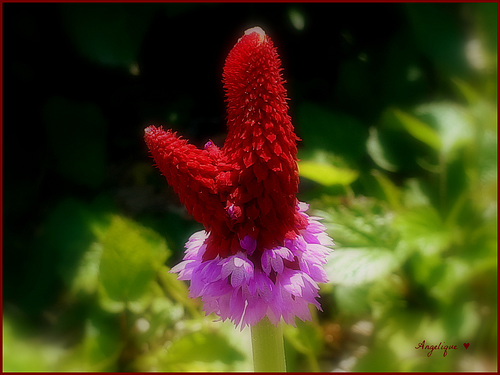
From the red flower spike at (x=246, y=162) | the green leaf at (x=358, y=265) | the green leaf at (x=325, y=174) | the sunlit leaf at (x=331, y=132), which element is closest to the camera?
the red flower spike at (x=246, y=162)

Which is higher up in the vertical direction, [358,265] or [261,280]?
[358,265]

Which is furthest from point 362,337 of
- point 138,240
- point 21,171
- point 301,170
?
point 21,171

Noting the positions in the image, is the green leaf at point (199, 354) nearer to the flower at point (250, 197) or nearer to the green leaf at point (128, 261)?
the green leaf at point (128, 261)

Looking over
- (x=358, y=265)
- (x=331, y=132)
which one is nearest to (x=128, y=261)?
(x=358, y=265)

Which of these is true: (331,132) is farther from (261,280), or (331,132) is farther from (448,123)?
(261,280)

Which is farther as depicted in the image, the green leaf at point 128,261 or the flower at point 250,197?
the green leaf at point 128,261

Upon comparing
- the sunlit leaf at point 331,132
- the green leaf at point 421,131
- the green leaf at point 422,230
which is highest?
the sunlit leaf at point 331,132

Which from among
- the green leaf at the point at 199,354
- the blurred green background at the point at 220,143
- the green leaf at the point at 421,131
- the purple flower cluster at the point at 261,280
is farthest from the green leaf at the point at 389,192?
the purple flower cluster at the point at 261,280

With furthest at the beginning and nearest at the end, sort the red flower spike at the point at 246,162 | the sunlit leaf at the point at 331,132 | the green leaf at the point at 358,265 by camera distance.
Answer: the sunlit leaf at the point at 331,132, the green leaf at the point at 358,265, the red flower spike at the point at 246,162
